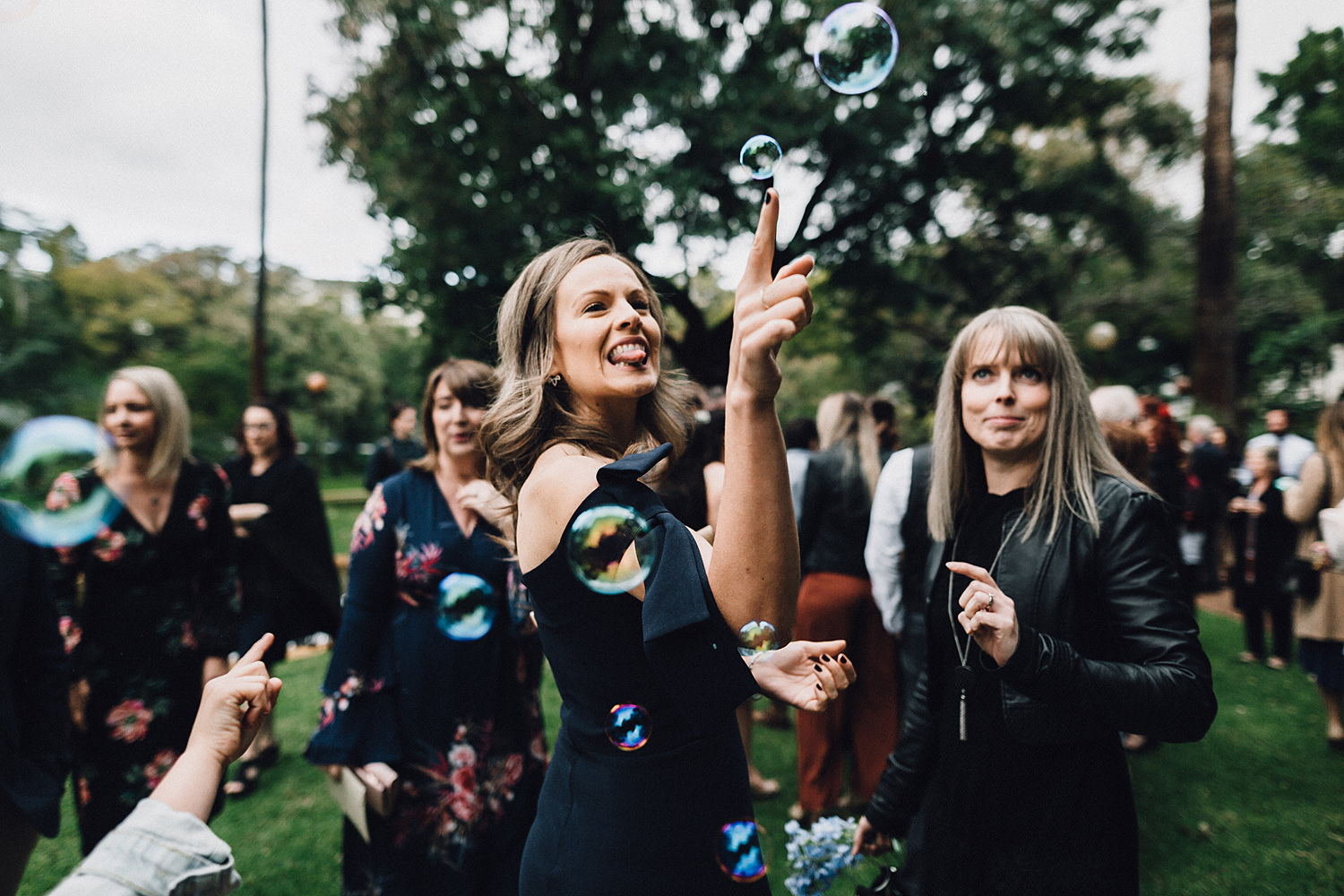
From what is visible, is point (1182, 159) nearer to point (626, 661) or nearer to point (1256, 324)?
point (1256, 324)

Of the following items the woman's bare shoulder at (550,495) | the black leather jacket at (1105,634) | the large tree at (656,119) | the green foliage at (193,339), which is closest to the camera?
the woman's bare shoulder at (550,495)

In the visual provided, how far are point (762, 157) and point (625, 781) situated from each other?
1416 millimetres

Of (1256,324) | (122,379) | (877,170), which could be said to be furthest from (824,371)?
(122,379)

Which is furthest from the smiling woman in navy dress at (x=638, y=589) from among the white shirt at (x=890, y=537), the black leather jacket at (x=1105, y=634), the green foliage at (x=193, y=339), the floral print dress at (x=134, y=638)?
the green foliage at (x=193, y=339)

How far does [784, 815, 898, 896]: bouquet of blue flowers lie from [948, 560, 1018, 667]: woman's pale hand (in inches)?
34.7

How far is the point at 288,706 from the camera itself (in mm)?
6172

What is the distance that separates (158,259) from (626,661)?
4358 centimetres

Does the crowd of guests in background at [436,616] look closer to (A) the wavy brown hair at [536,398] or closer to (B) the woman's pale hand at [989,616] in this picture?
(B) the woman's pale hand at [989,616]

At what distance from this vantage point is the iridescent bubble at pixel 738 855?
1.43m

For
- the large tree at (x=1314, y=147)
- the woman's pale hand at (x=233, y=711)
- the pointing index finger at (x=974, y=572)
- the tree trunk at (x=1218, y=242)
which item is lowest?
the woman's pale hand at (x=233, y=711)

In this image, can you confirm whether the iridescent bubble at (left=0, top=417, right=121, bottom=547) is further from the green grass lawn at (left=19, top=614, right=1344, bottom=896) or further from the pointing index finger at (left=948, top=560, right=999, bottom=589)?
the pointing index finger at (left=948, top=560, right=999, bottom=589)

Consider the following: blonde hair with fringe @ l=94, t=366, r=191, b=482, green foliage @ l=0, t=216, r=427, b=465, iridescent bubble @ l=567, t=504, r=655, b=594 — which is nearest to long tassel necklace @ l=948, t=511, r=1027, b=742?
iridescent bubble @ l=567, t=504, r=655, b=594

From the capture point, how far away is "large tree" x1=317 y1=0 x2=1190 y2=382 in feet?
35.2

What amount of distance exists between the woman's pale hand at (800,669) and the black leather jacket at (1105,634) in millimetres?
555
